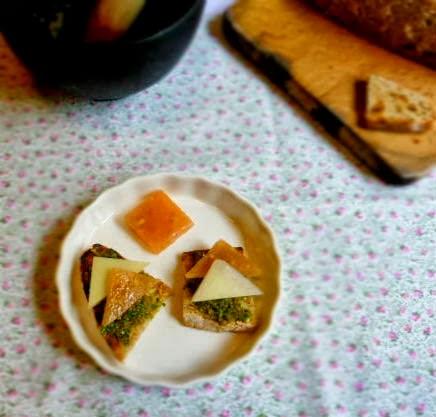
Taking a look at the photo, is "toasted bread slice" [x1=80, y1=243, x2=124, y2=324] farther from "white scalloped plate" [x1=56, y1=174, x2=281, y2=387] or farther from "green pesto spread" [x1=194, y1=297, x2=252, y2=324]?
"green pesto spread" [x1=194, y1=297, x2=252, y2=324]

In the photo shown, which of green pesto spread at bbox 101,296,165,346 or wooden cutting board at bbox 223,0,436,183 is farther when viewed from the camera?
wooden cutting board at bbox 223,0,436,183

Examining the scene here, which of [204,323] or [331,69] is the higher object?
[331,69]

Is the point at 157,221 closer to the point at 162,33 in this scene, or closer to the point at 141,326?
the point at 141,326

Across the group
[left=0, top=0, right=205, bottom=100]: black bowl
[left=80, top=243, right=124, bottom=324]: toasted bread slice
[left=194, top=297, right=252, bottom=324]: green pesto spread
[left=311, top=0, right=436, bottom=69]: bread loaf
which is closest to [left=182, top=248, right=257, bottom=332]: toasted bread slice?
[left=194, top=297, right=252, bottom=324]: green pesto spread

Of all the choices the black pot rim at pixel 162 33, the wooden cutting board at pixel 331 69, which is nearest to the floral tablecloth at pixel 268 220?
the wooden cutting board at pixel 331 69

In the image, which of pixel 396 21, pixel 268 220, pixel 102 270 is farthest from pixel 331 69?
pixel 102 270
